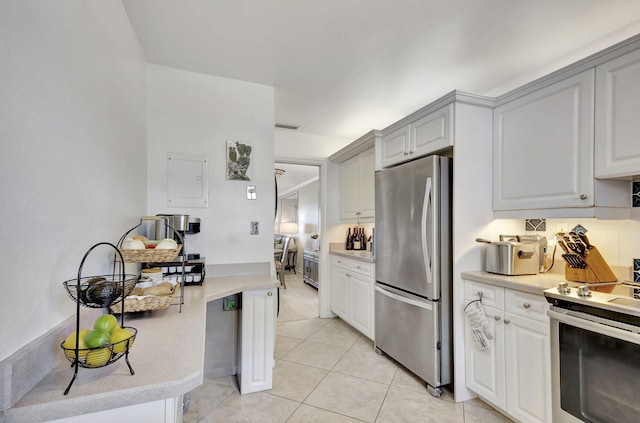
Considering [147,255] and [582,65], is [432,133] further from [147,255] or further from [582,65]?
[147,255]

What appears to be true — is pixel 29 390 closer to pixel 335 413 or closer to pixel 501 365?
pixel 335 413

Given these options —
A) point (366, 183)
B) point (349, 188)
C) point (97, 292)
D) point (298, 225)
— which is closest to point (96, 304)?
point (97, 292)

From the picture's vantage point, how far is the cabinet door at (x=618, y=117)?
1.45 m

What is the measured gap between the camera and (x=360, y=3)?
5.48 feet

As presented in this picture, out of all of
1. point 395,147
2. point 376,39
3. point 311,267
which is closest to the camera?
point 376,39

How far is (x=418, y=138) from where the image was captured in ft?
7.86

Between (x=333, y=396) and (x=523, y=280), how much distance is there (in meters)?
1.47

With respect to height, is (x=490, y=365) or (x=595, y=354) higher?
(x=595, y=354)

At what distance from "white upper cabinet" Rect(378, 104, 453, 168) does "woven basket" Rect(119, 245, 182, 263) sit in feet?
6.06

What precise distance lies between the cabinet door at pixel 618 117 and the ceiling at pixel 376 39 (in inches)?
16.8

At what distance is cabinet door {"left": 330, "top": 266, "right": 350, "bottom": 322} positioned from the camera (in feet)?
11.3

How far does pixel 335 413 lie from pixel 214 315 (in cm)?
112

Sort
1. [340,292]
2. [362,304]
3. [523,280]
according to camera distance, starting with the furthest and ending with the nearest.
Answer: [340,292]
[362,304]
[523,280]

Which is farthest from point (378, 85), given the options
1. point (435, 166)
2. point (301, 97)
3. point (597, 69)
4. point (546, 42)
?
point (597, 69)
